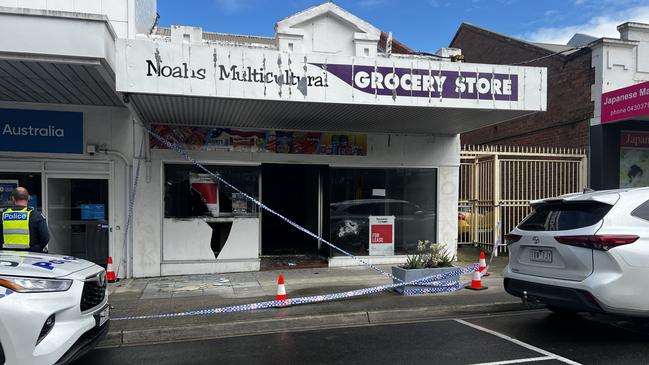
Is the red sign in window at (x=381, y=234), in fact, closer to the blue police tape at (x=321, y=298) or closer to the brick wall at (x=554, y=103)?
the blue police tape at (x=321, y=298)

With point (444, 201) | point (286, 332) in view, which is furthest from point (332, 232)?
point (286, 332)

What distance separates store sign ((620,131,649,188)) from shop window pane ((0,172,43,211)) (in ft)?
46.9

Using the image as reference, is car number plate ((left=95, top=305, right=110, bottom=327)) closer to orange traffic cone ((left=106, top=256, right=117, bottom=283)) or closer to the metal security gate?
orange traffic cone ((left=106, top=256, right=117, bottom=283))

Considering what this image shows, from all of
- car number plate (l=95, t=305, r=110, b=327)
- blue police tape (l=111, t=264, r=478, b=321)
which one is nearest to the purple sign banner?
blue police tape (l=111, t=264, r=478, b=321)

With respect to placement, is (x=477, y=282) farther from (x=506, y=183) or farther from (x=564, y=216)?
(x=506, y=183)

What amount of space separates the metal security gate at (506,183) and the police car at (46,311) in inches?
394

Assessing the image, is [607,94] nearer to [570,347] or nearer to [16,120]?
[570,347]

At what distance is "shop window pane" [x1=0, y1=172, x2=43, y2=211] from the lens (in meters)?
8.78

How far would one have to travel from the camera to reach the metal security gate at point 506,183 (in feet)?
40.2

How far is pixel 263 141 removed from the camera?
10.0 meters

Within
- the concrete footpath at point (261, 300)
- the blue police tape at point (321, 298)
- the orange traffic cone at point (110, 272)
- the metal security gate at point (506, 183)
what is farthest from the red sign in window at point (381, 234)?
the orange traffic cone at point (110, 272)

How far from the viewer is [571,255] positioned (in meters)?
5.31

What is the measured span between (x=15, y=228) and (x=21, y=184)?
3.88 metres

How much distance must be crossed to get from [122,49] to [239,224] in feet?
14.2
